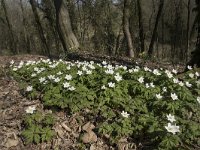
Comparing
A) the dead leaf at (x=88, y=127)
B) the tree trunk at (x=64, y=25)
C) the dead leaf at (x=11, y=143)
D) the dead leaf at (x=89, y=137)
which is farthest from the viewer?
the tree trunk at (x=64, y=25)

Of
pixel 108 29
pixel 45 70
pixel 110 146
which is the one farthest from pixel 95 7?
pixel 110 146

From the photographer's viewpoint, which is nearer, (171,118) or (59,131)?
(171,118)

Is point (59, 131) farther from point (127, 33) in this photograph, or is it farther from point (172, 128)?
point (127, 33)

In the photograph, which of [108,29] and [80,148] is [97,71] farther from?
[108,29]

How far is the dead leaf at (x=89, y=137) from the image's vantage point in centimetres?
511

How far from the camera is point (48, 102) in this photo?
5.50m

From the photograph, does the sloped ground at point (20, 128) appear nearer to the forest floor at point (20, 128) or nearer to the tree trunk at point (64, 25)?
the forest floor at point (20, 128)

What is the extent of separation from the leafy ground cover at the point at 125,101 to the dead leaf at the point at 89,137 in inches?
0.6

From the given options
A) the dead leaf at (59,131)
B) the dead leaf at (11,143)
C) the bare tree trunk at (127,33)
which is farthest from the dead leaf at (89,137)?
the bare tree trunk at (127,33)

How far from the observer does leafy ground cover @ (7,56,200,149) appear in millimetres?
5004

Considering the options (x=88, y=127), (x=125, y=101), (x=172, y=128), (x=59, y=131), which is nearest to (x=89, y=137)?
(x=88, y=127)

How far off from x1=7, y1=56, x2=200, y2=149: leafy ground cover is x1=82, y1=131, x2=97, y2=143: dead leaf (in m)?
0.01

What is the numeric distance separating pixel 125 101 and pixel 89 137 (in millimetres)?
868

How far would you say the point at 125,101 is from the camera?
5.62m
